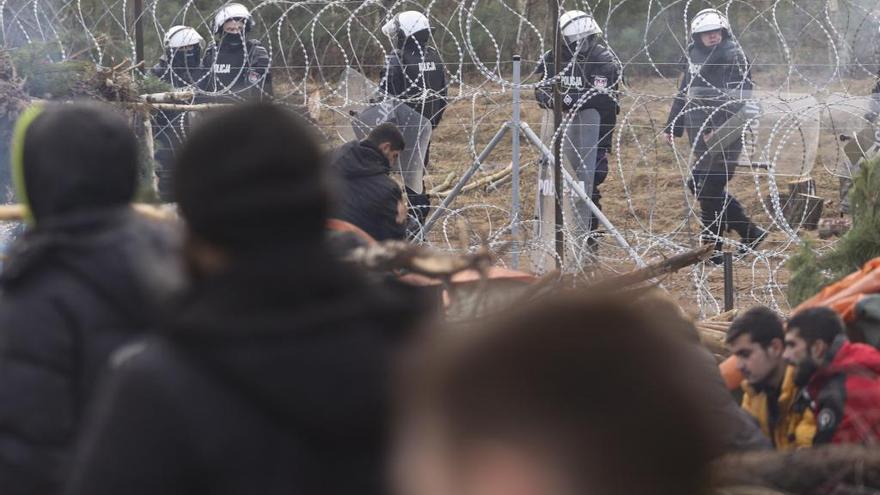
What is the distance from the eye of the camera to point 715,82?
26.8ft

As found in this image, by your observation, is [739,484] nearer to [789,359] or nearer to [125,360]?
[789,359]

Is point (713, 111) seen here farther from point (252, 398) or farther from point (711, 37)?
point (252, 398)

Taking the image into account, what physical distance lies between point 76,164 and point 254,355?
33.3 inches

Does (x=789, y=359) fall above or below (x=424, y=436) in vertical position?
below

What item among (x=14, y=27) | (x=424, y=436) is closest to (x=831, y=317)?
(x=424, y=436)

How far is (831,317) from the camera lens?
391 cm

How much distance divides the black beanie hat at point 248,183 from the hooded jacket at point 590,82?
19.6 feet

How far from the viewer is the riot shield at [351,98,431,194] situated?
29.2 ft

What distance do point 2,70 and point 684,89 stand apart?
13.6 feet

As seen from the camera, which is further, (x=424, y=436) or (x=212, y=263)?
(x=212, y=263)

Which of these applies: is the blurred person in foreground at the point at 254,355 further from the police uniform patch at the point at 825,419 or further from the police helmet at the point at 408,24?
the police helmet at the point at 408,24

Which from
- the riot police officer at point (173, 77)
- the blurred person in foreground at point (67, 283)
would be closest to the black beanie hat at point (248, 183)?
the blurred person in foreground at point (67, 283)

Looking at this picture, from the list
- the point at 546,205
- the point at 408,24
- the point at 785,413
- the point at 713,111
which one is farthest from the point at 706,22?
the point at 785,413

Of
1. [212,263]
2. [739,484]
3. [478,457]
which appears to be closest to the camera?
[478,457]
